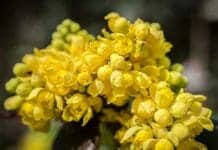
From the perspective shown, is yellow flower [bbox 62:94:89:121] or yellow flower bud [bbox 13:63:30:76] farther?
yellow flower bud [bbox 13:63:30:76]

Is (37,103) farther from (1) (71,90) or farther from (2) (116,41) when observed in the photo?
(2) (116,41)

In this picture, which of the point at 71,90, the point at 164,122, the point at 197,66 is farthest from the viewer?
the point at 197,66

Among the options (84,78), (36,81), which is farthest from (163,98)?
(36,81)

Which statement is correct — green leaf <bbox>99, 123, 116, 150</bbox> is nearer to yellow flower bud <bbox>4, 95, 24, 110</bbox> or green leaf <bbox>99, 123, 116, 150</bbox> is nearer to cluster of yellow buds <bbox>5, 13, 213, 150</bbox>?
cluster of yellow buds <bbox>5, 13, 213, 150</bbox>

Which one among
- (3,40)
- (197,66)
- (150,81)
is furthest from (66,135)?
(3,40)

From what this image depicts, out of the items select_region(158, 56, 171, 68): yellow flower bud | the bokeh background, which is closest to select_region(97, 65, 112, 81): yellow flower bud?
select_region(158, 56, 171, 68): yellow flower bud

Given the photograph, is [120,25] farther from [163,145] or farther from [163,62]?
[163,145]
